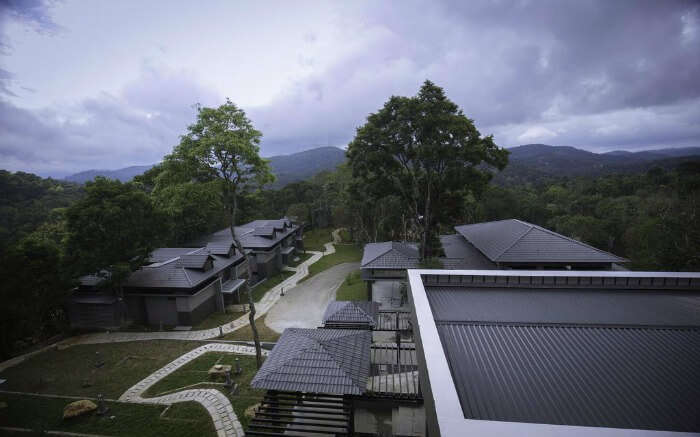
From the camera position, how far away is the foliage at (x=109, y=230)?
54.2 feet

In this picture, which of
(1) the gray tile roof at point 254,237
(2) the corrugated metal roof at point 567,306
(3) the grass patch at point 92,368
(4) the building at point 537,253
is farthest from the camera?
(1) the gray tile roof at point 254,237

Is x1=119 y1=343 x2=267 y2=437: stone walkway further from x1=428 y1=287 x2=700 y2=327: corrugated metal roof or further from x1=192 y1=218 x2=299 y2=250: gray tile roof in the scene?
x1=192 y1=218 x2=299 y2=250: gray tile roof

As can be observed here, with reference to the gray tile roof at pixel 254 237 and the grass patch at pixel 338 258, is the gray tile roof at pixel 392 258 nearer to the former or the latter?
the grass patch at pixel 338 258

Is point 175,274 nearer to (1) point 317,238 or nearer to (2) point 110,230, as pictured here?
(2) point 110,230

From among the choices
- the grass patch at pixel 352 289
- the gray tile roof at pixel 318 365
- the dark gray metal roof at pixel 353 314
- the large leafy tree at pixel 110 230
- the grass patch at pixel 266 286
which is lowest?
the grass patch at pixel 352 289

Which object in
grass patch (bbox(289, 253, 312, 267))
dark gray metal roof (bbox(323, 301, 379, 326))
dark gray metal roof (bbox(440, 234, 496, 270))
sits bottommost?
grass patch (bbox(289, 253, 312, 267))

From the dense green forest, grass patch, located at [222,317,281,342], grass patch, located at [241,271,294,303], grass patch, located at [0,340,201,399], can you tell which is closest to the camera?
grass patch, located at [0,340,201,399]

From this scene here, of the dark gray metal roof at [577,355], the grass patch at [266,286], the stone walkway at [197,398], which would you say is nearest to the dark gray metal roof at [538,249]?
the dark gray metal roof at [577,355]

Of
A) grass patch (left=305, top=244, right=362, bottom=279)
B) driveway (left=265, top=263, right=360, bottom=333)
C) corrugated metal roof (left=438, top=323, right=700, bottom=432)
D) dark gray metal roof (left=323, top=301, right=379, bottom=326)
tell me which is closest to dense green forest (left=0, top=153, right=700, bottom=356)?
grass patch (left=305, top=244, right=362, bottom=279)

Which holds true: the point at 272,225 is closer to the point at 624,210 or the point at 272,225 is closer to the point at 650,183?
the point at 624,210

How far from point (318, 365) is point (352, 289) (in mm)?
15735

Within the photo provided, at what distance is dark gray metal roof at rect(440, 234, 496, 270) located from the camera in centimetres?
1944

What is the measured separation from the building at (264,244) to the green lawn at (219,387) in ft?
40.5

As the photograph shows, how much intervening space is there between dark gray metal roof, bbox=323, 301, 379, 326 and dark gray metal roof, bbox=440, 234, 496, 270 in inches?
295
